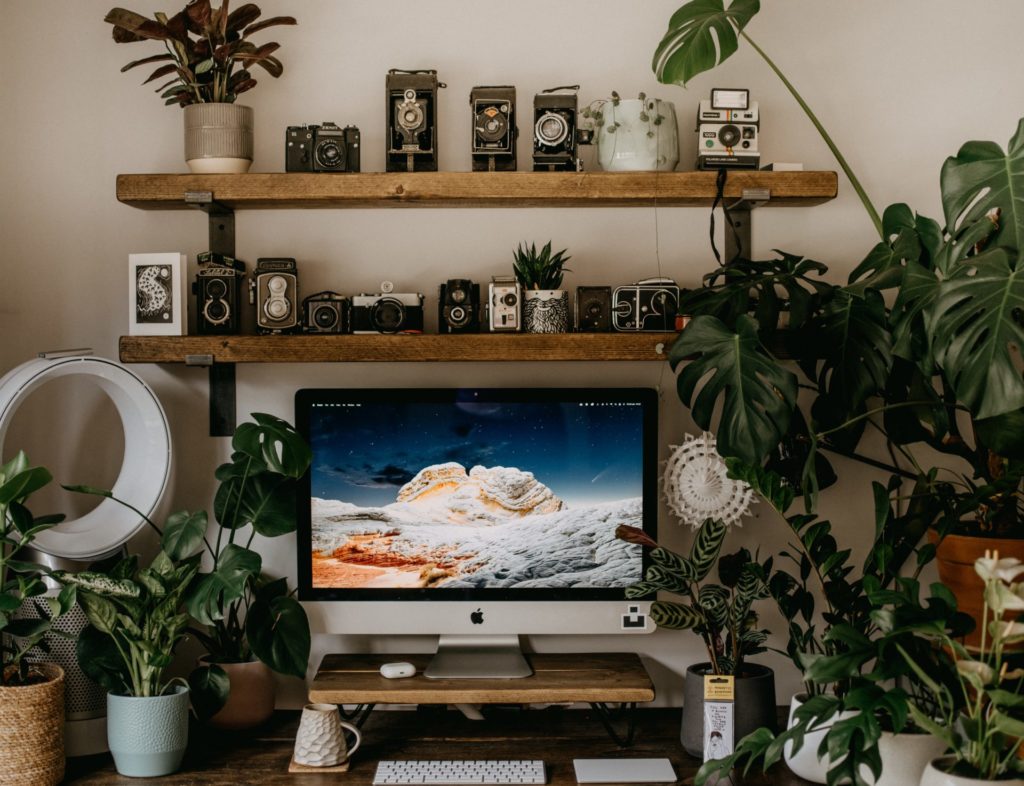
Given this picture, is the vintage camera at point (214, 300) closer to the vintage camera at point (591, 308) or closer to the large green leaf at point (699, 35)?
the vintage camera at point (591, 308)

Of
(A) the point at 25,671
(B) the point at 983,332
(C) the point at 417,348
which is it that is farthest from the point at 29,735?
(B) the point at 983,332

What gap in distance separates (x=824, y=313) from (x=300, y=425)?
1074 mm

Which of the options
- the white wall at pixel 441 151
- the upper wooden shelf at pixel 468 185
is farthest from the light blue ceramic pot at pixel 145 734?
the upper wooden shelf at pixel 468 185

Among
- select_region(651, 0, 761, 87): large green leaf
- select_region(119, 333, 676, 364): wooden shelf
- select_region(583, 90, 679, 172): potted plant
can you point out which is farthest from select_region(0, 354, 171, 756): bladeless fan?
select_region(651, 0, 761, 87): large green leaf

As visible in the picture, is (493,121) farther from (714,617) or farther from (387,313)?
(714,617)

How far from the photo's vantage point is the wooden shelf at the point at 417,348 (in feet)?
6.39

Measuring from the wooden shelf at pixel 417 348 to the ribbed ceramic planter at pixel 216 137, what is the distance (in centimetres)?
38

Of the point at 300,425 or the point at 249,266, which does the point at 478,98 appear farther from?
the point at 300,425

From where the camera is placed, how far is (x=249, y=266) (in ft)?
7.18

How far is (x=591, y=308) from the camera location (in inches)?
80.9

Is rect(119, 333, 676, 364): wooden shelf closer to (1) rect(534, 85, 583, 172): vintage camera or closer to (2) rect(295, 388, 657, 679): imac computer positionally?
(2) rect(295, 388, 657, 679): imac computer

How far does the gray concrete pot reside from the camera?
6.06 ft

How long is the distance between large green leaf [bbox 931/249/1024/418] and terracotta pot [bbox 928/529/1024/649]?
379 mm

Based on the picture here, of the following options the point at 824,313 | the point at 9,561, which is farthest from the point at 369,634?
the point at 824,313
